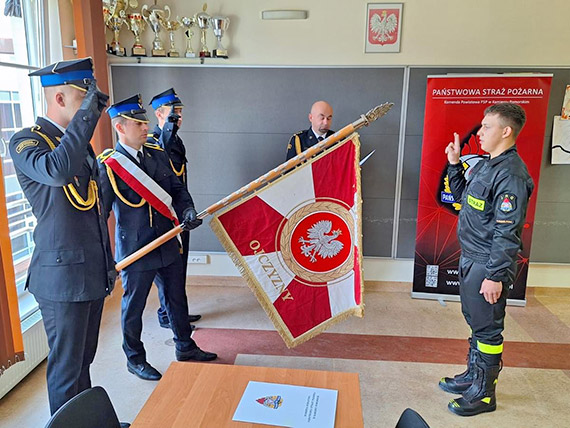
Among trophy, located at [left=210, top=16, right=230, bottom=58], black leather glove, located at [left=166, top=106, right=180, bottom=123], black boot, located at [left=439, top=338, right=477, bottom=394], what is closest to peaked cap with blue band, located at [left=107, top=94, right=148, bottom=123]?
black leather glove, located at [left=166, top=106, right=180, bottom=123]

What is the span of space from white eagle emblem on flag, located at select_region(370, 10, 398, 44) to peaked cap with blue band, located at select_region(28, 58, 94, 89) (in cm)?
263

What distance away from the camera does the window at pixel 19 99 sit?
268cm

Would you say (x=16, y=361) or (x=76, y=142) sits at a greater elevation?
(x=76, y=142)

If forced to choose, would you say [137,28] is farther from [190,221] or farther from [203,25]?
[190,221]

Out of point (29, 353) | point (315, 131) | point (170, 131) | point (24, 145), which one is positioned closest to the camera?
point (24, 145)

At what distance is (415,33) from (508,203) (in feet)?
7.06

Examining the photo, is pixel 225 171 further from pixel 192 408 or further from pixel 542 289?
pixel 542 289

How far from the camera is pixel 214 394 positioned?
4.95 ft

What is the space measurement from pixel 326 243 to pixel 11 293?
169 cm

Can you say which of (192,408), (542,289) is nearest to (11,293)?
(192,408)

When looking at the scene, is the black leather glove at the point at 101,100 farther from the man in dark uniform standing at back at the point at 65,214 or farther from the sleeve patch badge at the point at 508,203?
the sleeve patch badge at the point at 508,203

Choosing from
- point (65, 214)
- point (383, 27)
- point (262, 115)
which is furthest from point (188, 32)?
point (65, 214)

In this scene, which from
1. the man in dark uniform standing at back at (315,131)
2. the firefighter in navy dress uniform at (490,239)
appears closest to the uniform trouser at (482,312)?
the firefighter in navy dress uniform at (490,239)

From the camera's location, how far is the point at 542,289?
13.2ft
